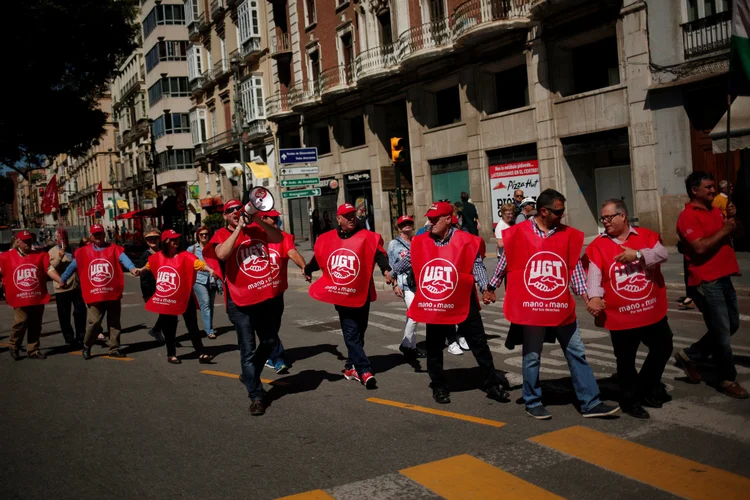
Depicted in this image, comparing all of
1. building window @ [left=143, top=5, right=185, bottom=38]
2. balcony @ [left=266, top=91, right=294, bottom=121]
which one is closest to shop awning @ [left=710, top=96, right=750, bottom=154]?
balcony @ [left=266, top=91, right=294, bottom=121]

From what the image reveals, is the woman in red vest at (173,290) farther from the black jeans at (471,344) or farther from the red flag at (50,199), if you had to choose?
the red flag at (50,199)

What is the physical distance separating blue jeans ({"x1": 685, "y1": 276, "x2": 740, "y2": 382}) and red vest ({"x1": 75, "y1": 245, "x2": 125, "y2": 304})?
756cm

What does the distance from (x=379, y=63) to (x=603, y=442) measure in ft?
86.5

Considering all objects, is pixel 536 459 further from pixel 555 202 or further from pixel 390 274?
pixel 390 274

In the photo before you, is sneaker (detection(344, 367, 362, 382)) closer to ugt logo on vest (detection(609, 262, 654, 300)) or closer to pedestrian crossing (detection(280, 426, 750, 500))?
pedestrian crossing (detection(280, 426, 750, 500))

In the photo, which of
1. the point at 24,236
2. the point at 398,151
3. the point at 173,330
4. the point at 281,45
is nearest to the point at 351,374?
the point at 173,330

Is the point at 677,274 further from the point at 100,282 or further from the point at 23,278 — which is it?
the point at 23,278

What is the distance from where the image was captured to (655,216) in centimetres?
1925

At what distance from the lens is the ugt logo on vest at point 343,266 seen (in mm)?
7703

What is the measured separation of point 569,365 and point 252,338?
298 cm

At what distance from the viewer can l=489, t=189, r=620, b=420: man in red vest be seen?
19.6ft

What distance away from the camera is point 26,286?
10805mm

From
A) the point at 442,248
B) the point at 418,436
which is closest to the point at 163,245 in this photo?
the point at 442,248

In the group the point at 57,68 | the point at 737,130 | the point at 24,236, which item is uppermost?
the point at 57,68
